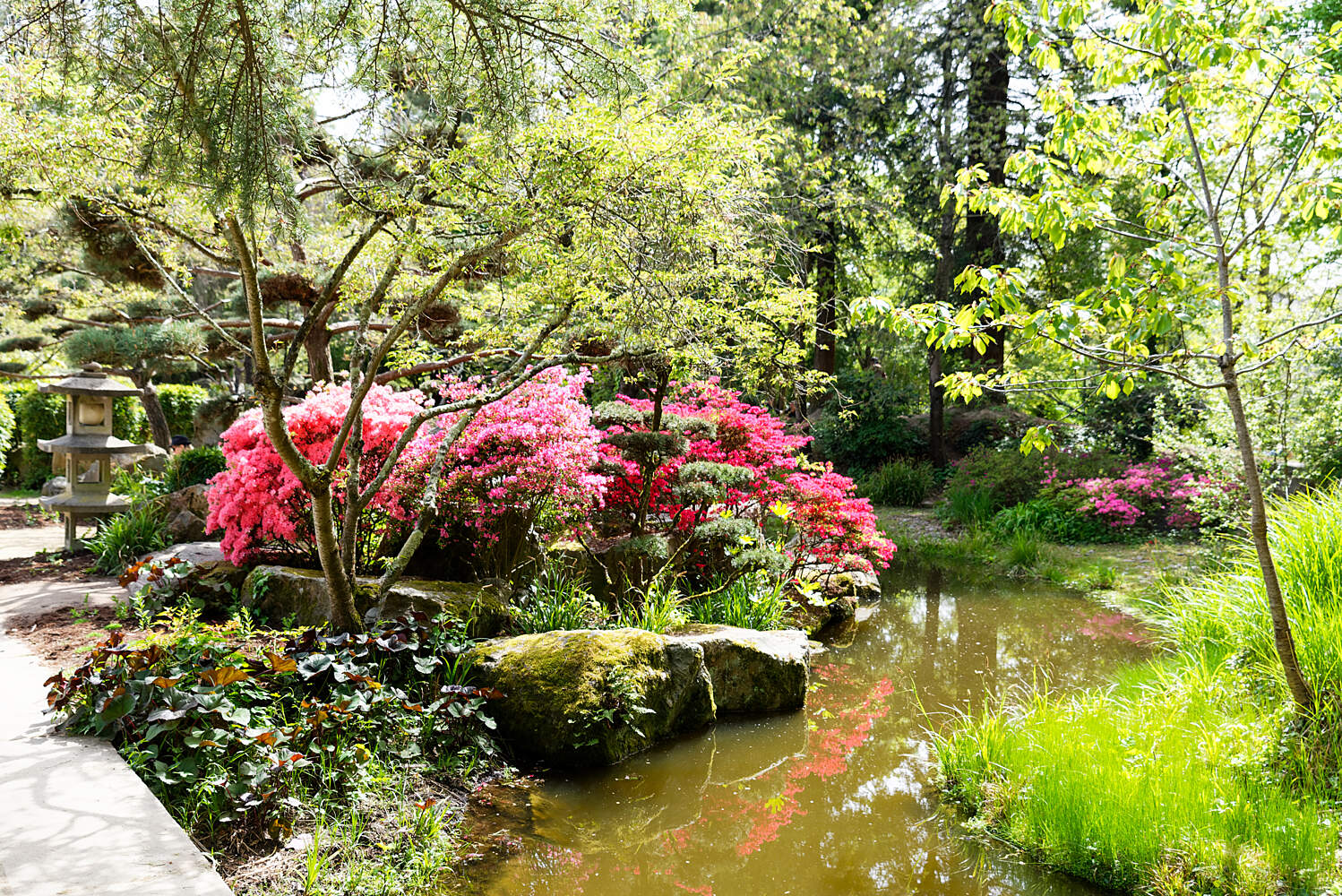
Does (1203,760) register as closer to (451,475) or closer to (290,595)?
(451,475)

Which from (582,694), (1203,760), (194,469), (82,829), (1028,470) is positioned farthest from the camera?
(1028,470)

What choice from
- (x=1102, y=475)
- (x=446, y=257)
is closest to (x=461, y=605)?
(x=446, y=257)

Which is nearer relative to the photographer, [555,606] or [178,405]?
[555,606]

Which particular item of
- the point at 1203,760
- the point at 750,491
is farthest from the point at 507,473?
the point at 1203,760

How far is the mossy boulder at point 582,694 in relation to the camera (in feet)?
13.4

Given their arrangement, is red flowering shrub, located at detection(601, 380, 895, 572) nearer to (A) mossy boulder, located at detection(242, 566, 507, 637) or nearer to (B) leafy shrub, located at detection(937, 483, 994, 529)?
(A) mossy boulder, located at detection(242, 566, 507, 637)

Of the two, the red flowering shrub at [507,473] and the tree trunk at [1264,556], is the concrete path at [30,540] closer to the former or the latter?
the red flowering shrub at [507,473]

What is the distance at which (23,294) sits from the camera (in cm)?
1199

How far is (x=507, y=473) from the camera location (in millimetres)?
5281

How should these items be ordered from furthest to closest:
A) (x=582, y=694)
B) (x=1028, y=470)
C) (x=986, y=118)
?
1. (x=986, y=118)
2. (x=1028, y=470)
3. (x=582, y=694)

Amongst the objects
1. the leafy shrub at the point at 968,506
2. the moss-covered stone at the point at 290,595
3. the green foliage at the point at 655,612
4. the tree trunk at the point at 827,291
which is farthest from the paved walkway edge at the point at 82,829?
the tree trunk at the point at 827,291

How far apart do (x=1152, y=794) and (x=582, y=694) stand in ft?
8.37

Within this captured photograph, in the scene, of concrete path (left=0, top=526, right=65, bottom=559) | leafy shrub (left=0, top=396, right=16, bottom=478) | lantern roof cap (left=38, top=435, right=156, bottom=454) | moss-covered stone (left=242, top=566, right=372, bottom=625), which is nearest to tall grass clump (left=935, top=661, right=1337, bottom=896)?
moss-covered stone (left=242, top=566, right=372, bottom=625)

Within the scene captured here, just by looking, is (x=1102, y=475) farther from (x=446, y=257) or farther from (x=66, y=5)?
(x=66, y=5)
